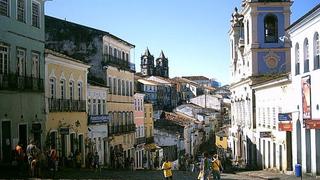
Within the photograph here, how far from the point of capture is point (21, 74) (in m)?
29.0

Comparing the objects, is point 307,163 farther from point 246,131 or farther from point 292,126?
point 246,131

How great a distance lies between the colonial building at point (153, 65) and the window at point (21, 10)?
385ft

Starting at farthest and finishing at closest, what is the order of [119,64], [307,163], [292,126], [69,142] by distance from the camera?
[119,64] → [69,142] → [292,126] → [307,163]

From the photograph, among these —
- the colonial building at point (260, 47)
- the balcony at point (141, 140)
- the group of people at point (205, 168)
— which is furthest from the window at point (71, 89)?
the balcony at point (141, 140)

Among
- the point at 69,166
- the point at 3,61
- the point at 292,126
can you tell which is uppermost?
the point at 3,61

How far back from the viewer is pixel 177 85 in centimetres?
14725

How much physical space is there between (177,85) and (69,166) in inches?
4502

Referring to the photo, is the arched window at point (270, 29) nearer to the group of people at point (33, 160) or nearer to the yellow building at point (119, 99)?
the yellow building at point (119, 99)

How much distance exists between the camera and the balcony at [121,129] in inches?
1893

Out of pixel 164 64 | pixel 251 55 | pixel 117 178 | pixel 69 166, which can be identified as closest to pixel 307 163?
pixel 117 178

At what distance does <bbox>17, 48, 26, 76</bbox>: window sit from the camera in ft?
94.0

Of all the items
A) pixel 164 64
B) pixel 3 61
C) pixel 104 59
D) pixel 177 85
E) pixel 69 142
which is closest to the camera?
pixel 3 61

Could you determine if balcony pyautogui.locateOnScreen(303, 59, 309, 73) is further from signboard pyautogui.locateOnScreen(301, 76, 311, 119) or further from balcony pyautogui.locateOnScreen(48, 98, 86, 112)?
balcony pyautogui.locateOnScreen(48, 98, 86, 112)

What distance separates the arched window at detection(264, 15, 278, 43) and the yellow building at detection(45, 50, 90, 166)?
55.1ft
